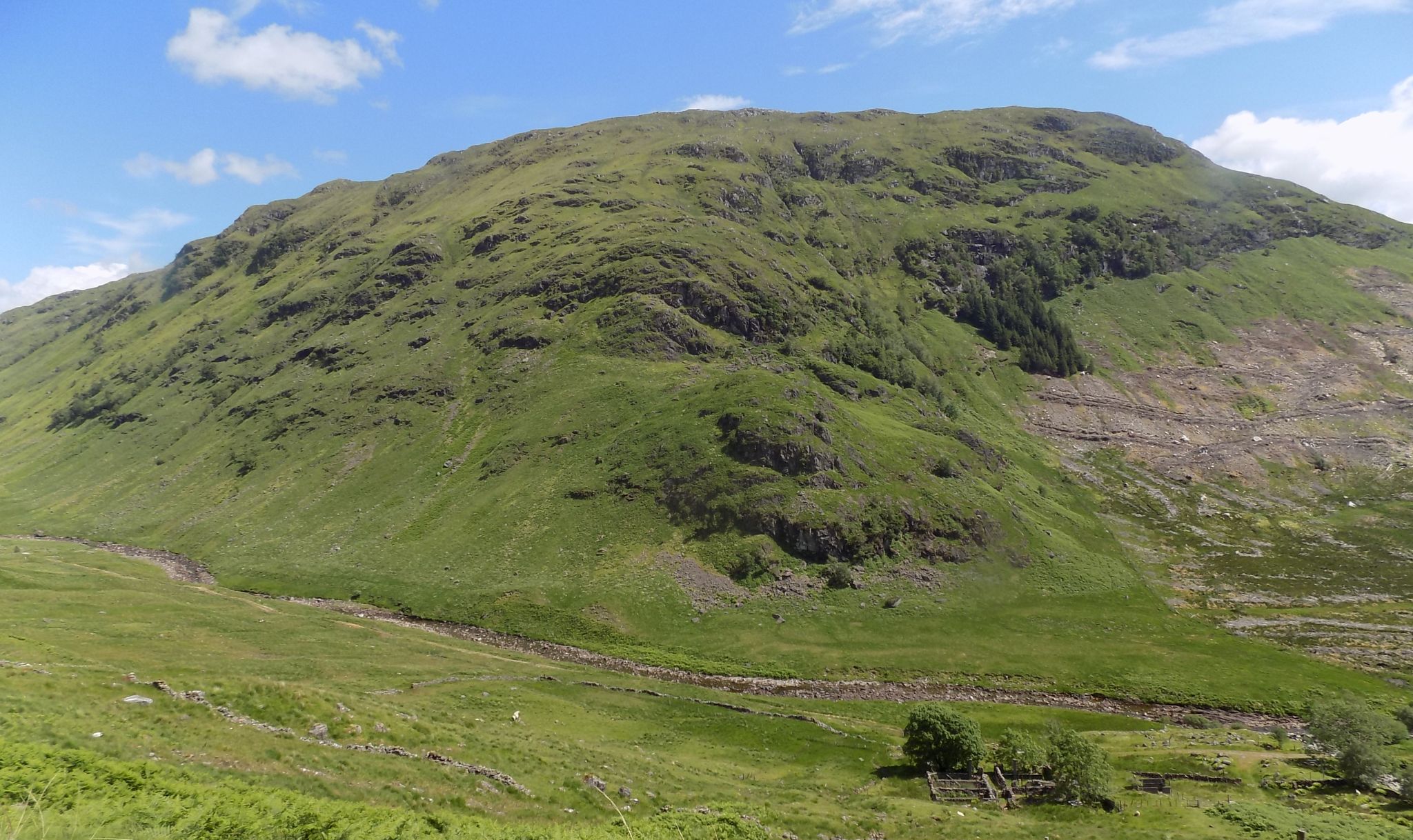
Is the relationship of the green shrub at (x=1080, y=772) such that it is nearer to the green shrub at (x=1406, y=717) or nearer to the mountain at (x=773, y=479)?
the mountain at (x=773, y=479)

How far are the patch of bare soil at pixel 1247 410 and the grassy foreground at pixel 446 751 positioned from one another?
381ft

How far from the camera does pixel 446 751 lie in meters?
34.8

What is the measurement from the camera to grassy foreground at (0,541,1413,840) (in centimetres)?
2005

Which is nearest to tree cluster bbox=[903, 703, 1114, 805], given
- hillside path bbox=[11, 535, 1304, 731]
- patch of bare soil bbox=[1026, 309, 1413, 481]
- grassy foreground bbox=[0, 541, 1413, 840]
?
grassy foreground bbox=[0, 541, 1413, 840]

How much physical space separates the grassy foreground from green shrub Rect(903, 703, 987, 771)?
2624mm

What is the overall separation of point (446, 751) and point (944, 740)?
115ft

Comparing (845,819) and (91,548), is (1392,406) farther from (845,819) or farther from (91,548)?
(91,548)

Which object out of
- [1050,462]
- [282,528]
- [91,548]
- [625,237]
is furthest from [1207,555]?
[91,548]

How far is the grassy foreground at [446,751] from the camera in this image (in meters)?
20.0

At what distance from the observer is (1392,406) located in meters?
166

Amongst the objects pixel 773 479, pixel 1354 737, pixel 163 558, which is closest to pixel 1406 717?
pixel 1354 737

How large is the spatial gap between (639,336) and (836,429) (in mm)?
57065

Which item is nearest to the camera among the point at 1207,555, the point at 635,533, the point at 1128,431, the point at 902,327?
the point at 635,533

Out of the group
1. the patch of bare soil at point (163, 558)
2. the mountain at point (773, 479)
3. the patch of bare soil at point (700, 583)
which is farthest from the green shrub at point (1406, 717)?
the patch of bare soil at point (163, 558)
